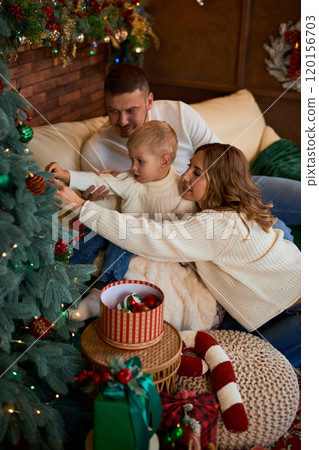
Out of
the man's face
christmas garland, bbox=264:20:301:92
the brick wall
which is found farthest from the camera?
christmas garland, bbox=264:20:301:92

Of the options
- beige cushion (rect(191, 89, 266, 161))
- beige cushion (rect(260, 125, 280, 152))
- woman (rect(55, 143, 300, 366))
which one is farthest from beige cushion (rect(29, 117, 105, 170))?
beige cushion (rect(260, 125, 280, 152))

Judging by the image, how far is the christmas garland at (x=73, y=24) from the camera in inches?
76.6

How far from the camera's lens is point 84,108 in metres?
3.10

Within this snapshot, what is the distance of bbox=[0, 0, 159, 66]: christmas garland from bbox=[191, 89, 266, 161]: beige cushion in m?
0.57

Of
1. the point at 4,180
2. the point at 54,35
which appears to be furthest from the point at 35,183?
the point at 54,35

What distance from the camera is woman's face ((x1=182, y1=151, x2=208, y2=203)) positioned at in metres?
2.00

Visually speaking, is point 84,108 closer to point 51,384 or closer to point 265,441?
point 51,384

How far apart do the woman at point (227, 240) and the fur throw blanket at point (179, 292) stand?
47 mm

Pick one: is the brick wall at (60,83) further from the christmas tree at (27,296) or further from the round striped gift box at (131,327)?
the round striped gift box at (131,327)

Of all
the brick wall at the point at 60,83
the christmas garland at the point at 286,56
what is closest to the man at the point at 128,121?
the brick wall at the point at 60,83

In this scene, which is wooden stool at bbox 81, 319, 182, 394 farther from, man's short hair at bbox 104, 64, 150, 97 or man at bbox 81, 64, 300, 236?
man's short hair at bbox 104, 64, 150, 97

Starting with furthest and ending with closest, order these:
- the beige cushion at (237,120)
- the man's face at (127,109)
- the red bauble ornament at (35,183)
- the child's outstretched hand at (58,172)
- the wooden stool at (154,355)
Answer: the beige cushion at (237,120)
the man's face at (127,109)
the child's outstretched hand at (58,172)
the wooden stool at (154,355)
the red bauble ornament at (35,183)

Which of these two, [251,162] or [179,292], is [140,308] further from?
[251,162]
